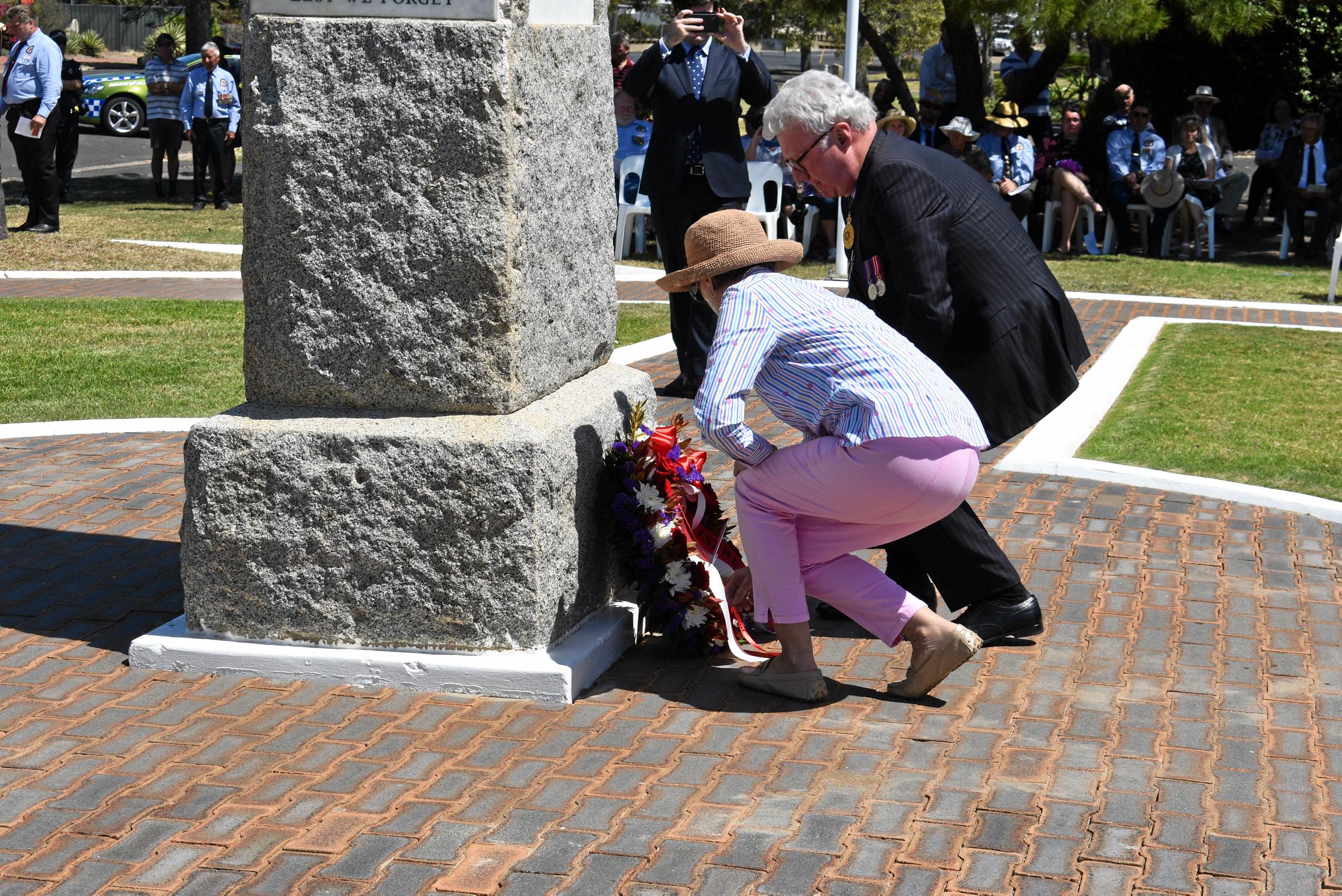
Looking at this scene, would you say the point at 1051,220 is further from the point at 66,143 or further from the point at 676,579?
the point at 676,579

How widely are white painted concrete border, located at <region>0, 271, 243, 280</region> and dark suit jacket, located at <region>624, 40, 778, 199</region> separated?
5736 millimetres

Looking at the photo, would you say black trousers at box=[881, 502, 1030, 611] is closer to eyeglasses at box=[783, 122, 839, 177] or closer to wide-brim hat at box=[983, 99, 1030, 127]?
eyeglasses at box=[783, 122, 839, 177]

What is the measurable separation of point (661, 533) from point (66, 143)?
15296 millimetres

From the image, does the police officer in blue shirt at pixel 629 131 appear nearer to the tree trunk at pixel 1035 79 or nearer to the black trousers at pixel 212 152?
the tree trunk at pixel 1035 79

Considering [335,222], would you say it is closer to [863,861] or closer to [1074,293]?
[863,861]

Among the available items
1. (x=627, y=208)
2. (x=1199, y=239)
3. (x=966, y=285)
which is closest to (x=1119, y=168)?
(x=1199, y=239)

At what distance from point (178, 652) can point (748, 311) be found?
1931 mm

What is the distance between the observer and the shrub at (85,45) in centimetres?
4634

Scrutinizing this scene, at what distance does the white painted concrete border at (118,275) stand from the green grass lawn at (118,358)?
1.35m

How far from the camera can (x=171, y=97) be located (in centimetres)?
1767

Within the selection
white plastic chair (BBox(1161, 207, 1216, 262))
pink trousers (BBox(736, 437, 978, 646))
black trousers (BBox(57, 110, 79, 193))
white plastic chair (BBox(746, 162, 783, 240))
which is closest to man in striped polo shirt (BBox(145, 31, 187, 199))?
black trousers (BBox(57, 110, 79, 193))

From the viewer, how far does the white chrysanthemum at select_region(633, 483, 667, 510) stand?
4492 millimetres

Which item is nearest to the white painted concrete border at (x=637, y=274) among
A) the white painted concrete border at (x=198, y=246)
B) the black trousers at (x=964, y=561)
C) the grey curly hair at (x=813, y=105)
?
the white painted concrete border at (x=198, y=246)

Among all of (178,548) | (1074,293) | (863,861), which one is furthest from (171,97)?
(863,861)
